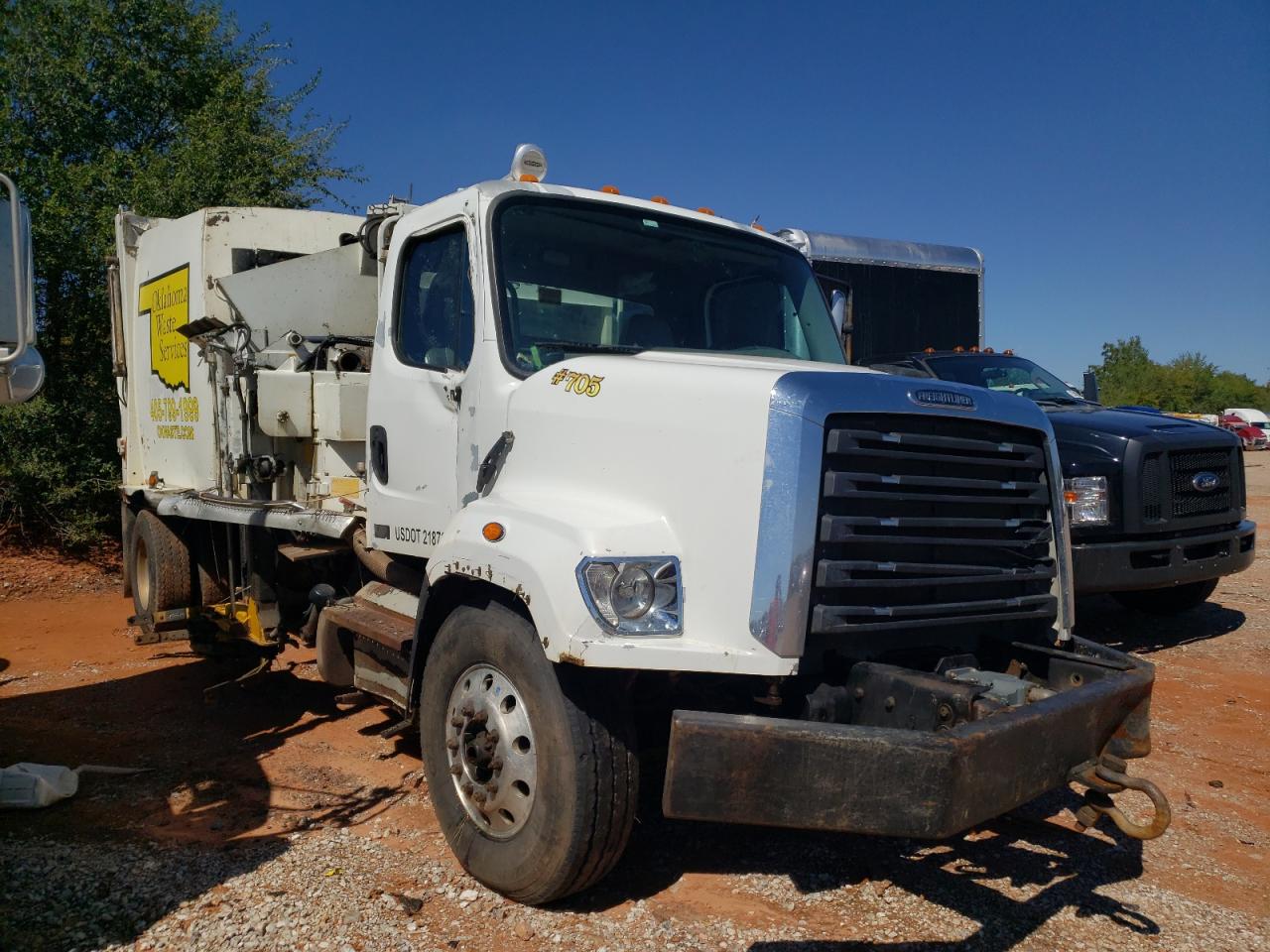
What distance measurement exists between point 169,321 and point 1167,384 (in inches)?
2910

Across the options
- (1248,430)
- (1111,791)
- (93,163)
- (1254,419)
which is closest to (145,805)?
(1111,791)

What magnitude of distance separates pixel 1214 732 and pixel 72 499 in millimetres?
11574

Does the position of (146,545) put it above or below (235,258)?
below

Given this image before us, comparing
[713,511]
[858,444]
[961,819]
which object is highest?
[858,444]

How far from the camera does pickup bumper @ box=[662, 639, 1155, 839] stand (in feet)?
9.04

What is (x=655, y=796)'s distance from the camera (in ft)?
15.2

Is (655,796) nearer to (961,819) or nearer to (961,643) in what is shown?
(961,643)

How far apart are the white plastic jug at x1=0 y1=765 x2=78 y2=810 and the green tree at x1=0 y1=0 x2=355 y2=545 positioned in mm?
7719

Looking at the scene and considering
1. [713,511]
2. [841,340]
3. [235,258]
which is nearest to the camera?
[713,511]

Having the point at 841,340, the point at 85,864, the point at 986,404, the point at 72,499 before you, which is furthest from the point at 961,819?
the point at 72,499

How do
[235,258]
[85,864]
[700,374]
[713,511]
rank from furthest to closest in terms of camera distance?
[235,258]
[85,864]
[700,374]
[713,511]

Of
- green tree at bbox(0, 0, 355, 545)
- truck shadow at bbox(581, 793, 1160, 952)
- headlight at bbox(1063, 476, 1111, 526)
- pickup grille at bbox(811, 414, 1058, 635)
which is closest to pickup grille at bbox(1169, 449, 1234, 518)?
headlight at bbox(1063, 476, 1111, 526)

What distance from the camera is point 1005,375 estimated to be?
855 centimetres

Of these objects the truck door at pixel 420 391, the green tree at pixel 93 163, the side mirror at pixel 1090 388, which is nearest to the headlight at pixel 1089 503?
the side mirror at pixel 1090 388
